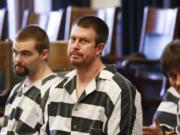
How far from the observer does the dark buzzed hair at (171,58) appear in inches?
59.4

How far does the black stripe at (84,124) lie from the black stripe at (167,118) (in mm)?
504

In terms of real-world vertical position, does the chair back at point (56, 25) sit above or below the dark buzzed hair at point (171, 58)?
below

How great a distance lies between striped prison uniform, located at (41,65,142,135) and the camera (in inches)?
60.2

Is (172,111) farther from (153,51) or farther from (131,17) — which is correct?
(131,17)

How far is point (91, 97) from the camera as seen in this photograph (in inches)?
62.2

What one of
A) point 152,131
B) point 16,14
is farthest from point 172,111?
point 16,14

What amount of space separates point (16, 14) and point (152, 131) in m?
2.69

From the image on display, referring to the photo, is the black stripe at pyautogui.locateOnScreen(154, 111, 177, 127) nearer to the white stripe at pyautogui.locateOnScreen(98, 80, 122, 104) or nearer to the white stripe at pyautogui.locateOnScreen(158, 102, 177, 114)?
the white stripe at pyautogui.locateOnScreen(158, 102, 177, 114)

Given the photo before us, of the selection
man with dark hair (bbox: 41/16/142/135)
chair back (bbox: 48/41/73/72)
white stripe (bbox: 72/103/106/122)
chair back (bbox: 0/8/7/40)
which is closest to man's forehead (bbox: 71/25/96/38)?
man with dark hair (bbox: 41/16/142/135)

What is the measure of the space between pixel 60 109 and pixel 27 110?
0.25 meters

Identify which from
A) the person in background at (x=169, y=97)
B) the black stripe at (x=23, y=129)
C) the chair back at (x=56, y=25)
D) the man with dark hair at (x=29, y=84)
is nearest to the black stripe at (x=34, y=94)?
the man with dark hair at (x=29, y=84)

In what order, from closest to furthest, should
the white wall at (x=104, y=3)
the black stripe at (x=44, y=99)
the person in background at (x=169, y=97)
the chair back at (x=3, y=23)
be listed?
the person in background at (x=169, y=97) < the black stripe at (x=44, y=99) < the chair back at (x=3, y=23) < the white wall at (x=104, y=3)

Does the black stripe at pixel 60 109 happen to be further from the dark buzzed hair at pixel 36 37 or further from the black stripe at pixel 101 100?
the dark buzzed hair at pixel 36 37

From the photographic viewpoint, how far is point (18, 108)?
1.85 metres
